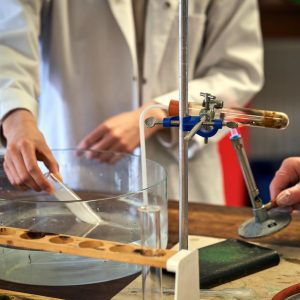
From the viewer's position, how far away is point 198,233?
101 centimetres

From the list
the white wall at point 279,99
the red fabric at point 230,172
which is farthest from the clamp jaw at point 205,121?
the white wall at point 279,99

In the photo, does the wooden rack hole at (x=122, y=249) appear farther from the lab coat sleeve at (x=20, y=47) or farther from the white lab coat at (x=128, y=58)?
the white lab coat at (x=128, y=58)

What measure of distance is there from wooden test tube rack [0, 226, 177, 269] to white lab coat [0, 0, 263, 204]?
2.00 ft

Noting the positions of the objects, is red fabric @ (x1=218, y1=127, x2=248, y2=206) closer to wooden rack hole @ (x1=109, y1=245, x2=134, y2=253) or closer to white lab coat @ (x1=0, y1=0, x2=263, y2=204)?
white lab coat @ (x1=0, y1=0, x2=263, y2=204)

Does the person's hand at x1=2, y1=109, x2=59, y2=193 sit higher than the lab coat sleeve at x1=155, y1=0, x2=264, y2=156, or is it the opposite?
the lab coat sleeve at x1=155, y1=0, x2=264, y2=156

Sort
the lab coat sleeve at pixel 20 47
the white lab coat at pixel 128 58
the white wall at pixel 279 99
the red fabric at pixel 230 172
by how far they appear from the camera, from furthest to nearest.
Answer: the white wall at pixel 279 99
the red fabric at pixel 230 172
the white lab coat at pixel 128 58
the lab coat sleeve at pixel 20 47

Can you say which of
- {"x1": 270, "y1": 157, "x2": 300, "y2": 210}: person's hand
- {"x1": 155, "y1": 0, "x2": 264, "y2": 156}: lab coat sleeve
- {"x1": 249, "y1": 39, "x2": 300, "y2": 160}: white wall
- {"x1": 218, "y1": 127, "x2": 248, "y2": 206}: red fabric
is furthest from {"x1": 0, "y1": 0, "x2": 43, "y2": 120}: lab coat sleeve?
{"x1": 249, "y1": 39, "x2": 300, "y2": 160}: white wall

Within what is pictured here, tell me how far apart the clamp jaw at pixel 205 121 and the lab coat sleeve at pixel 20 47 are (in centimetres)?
49

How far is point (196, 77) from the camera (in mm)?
1413

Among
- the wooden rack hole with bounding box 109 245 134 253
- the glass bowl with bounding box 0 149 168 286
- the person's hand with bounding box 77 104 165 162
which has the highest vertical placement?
the person's hand with bounding box 77 104 165 162

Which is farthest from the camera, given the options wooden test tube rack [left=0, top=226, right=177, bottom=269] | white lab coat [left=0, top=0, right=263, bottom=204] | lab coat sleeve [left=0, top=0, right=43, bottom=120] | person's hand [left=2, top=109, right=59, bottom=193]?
white lab coat [left=0, top=0, right=263, bottom=204]

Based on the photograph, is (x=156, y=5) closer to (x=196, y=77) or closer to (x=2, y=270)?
(x=196, y=77)

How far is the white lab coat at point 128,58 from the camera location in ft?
4.35

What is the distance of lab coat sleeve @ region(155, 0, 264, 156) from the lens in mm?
1357
